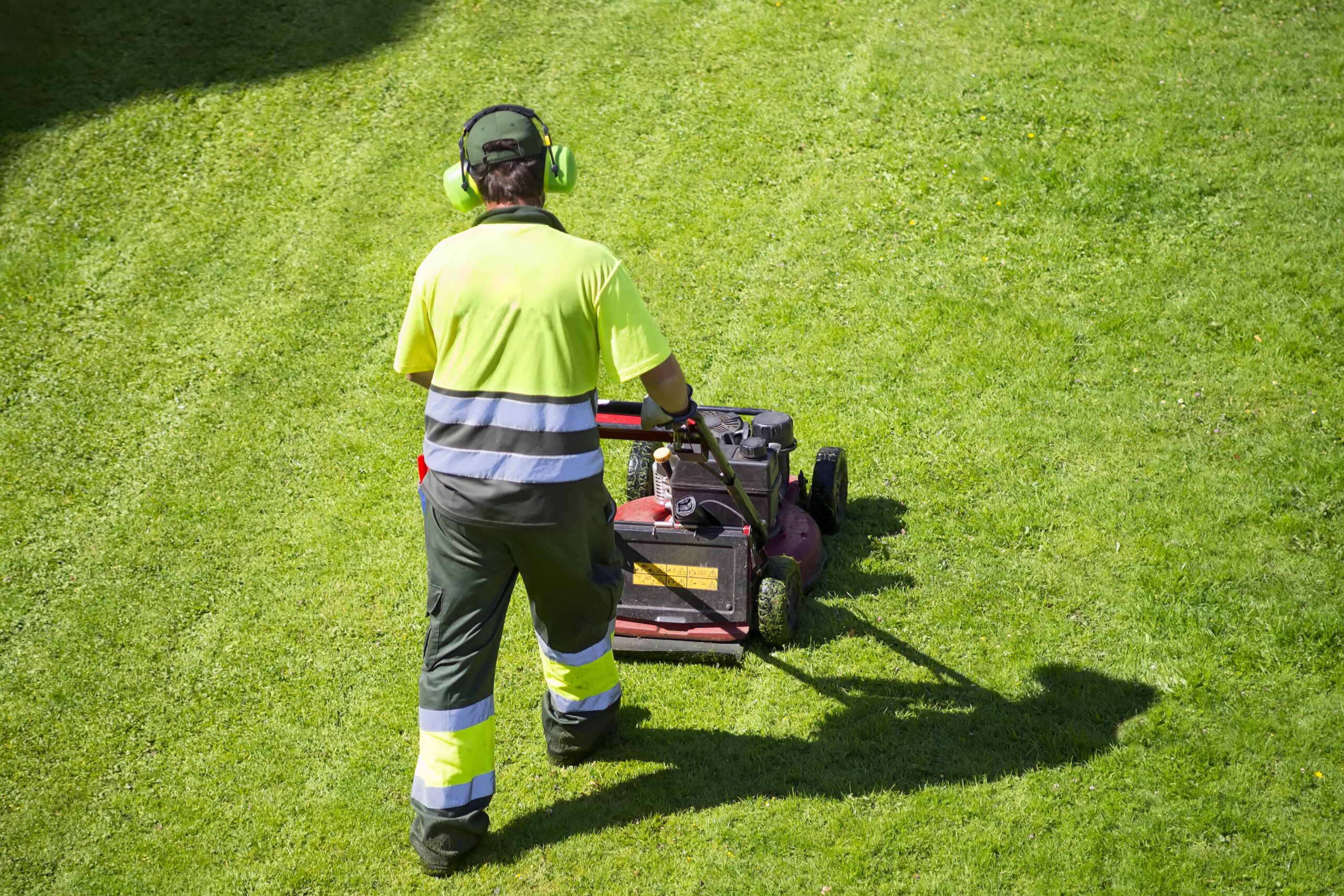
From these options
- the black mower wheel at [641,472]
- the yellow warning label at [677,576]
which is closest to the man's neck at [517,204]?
the yellow warning label at [677,576]

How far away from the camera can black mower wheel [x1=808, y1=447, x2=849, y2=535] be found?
5980 millimetres

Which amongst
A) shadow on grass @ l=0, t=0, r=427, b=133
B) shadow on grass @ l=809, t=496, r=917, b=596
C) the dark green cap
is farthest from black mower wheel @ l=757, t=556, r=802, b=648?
shadow on grass @ l=0, t=0, r=427, b=133

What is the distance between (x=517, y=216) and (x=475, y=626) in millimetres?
1450

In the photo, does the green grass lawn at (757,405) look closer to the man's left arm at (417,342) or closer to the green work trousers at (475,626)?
the green work trousers at (475,626)

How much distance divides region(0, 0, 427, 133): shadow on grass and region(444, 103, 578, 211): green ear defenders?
7572mm

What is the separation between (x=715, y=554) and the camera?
5273 mm

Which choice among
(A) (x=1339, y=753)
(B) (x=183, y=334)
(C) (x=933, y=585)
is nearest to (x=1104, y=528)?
(C) (x=933, y=585)

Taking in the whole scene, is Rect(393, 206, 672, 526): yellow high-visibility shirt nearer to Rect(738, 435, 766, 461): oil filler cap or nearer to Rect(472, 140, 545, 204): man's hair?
Rect(472, 140, 545, 204): man's hair

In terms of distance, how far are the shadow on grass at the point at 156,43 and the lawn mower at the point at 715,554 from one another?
7315mm

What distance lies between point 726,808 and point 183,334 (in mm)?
5575

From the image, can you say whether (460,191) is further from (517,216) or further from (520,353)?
(520,353)

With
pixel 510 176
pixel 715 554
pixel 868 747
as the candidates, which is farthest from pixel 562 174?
pixel 868 747

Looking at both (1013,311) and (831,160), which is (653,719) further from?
(831,160)

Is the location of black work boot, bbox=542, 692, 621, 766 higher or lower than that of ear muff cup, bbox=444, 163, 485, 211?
lower
